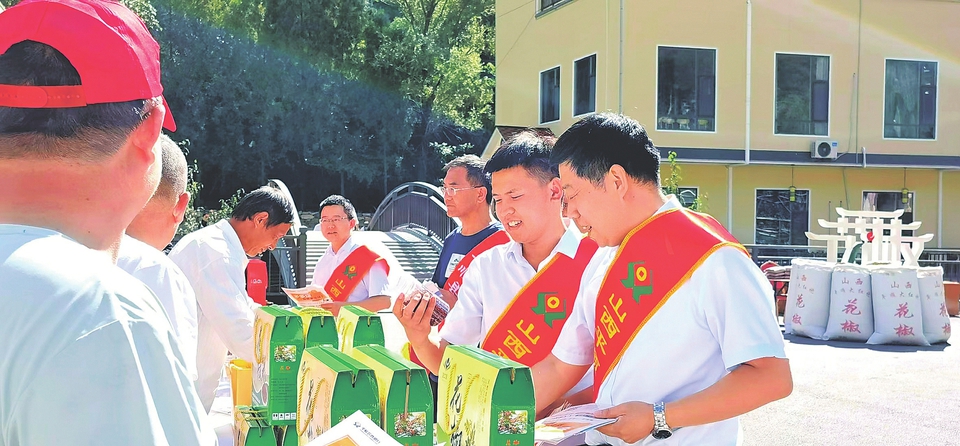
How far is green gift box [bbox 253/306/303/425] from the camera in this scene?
2.31m

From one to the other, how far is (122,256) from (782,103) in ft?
64.2

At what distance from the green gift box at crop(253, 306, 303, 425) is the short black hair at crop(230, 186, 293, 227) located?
5.61 feet

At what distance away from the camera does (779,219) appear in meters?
20.5

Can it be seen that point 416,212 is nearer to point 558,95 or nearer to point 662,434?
point 558,95

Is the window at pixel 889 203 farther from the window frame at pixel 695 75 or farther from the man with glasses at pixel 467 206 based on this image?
the man with glasses at pixel 467 206

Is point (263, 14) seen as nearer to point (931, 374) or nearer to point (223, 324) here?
point (931, 374)

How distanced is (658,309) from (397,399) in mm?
799

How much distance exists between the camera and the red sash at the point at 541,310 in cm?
279

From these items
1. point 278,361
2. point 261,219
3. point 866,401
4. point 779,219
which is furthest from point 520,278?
point 779,219

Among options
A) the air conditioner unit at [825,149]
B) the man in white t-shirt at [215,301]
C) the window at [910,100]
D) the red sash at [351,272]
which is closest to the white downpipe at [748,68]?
the air conditioner unit at [825,149]

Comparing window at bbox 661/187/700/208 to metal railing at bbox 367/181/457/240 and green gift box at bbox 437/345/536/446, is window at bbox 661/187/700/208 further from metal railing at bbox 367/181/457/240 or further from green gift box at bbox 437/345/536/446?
green gift box at bbox 437/345/536/446

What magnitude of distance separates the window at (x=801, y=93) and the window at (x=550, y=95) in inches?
214

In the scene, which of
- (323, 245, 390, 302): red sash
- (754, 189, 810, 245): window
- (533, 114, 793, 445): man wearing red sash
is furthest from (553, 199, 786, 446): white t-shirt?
(754, 189, 810, 245): window

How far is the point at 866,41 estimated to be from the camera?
20172 millimetres
